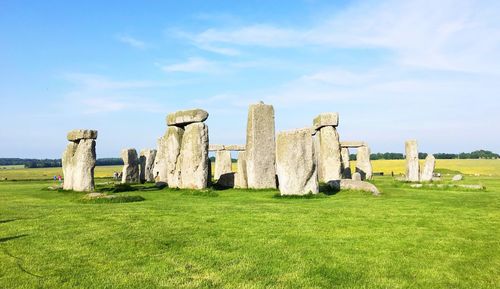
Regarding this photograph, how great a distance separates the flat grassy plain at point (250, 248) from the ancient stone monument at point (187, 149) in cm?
785

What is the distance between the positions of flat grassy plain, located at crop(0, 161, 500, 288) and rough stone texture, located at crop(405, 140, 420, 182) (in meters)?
16.4

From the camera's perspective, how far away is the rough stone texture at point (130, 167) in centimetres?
2897

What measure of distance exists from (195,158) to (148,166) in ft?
39.6

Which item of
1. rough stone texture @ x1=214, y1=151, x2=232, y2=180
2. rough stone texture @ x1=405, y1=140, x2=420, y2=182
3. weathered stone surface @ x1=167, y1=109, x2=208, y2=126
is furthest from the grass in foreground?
rough stone texture @ x1=214, y1=151, x2=232, y2=180

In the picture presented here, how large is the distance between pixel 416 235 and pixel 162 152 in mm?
21301

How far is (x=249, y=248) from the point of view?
7.42 meters

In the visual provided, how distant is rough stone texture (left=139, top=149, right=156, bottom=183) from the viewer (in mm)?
30859

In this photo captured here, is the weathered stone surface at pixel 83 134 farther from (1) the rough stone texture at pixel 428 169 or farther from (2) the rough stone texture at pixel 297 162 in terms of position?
(1) the rough stone texture at pixel 428 169

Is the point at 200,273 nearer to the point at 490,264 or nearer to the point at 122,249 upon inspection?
the point at 122,249

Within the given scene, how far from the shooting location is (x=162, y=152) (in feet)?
91.8

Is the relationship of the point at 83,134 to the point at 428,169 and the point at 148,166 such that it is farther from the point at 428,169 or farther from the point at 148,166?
the point at 428,169

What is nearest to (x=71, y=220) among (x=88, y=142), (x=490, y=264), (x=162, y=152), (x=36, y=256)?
(x=36, y=256)

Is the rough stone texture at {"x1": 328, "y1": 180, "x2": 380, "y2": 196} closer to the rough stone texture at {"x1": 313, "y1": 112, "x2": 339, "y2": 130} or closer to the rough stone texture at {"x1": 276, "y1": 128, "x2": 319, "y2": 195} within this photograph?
the rough stone texture at {"x1": 276, "y1": 128, "x2": 319, "y2": 195}

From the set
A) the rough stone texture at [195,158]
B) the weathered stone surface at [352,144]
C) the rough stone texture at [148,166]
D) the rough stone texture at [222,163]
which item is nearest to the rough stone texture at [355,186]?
the rough stone texture at [195,158]
